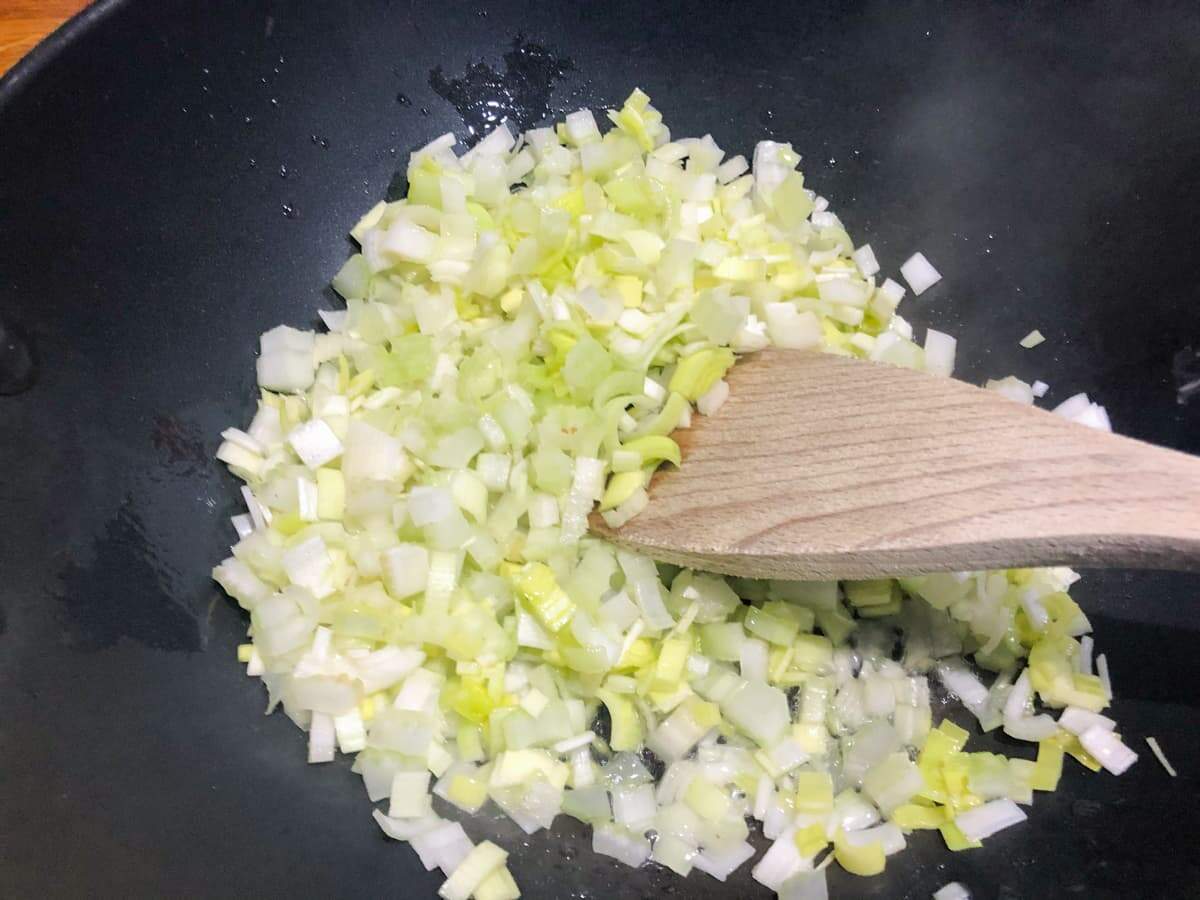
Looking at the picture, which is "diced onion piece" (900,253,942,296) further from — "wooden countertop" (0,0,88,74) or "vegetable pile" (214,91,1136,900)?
"wooden countertop" (0,0,88,74)

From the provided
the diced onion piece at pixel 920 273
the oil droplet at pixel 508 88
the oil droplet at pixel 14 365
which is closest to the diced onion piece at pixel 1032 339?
the diced onion piece at pixel 920 273

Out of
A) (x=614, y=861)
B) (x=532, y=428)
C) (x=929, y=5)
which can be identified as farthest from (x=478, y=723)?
(x=929, y=5)

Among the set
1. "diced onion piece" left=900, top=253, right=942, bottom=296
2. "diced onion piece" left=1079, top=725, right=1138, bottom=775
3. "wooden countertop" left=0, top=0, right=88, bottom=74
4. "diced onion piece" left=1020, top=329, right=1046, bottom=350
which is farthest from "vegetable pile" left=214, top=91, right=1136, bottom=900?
"wooden countertop" left=0, top=0, right=88, bottom=74

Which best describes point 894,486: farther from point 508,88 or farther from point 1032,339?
point 508,88

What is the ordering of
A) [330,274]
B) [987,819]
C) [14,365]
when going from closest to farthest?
[14,365] → [987,819] → [330,274]

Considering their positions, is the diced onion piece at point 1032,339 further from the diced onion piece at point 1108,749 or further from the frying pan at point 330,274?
the diced onion piece at point 1108,749

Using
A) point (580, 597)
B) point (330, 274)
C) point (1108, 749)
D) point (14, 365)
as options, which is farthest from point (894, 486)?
point (14, 365)
